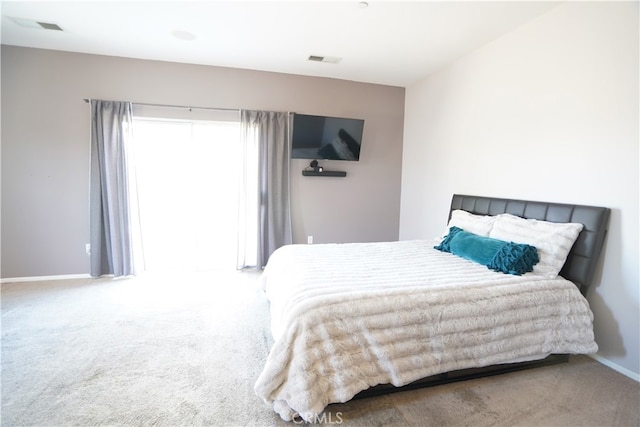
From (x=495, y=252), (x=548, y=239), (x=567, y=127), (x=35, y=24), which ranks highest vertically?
(x=35, y=24)

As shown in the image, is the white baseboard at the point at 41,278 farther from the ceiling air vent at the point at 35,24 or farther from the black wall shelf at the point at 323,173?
the black wall shelf at the point at 323,173

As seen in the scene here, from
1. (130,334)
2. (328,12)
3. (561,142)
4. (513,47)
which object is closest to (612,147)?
(561,142)

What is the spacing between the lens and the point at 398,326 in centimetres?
170

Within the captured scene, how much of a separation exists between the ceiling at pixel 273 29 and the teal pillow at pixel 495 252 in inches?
77.4

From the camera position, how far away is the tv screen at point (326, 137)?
13.1 ft

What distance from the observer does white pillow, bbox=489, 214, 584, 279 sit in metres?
2.19

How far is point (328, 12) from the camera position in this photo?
258 cm

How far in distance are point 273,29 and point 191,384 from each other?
3.08 meters

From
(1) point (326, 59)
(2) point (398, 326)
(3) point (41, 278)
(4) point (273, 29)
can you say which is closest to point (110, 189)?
(3) point (41, 278)

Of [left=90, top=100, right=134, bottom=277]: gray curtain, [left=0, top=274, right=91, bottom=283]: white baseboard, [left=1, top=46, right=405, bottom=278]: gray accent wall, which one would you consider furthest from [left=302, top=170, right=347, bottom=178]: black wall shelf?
[left=0, top=274, right=91, bottom=283]: white baseboard

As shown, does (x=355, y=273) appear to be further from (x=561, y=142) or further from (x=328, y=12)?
(x=328, y=12)

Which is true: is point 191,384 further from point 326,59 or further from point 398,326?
point 326,59

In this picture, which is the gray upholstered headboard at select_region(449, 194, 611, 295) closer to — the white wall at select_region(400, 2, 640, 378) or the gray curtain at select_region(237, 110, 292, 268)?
the white wall at select_region(400, 2, 640, 378)

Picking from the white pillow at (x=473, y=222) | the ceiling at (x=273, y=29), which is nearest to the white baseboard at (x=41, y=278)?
the ceiling at (x=273, y=29)
